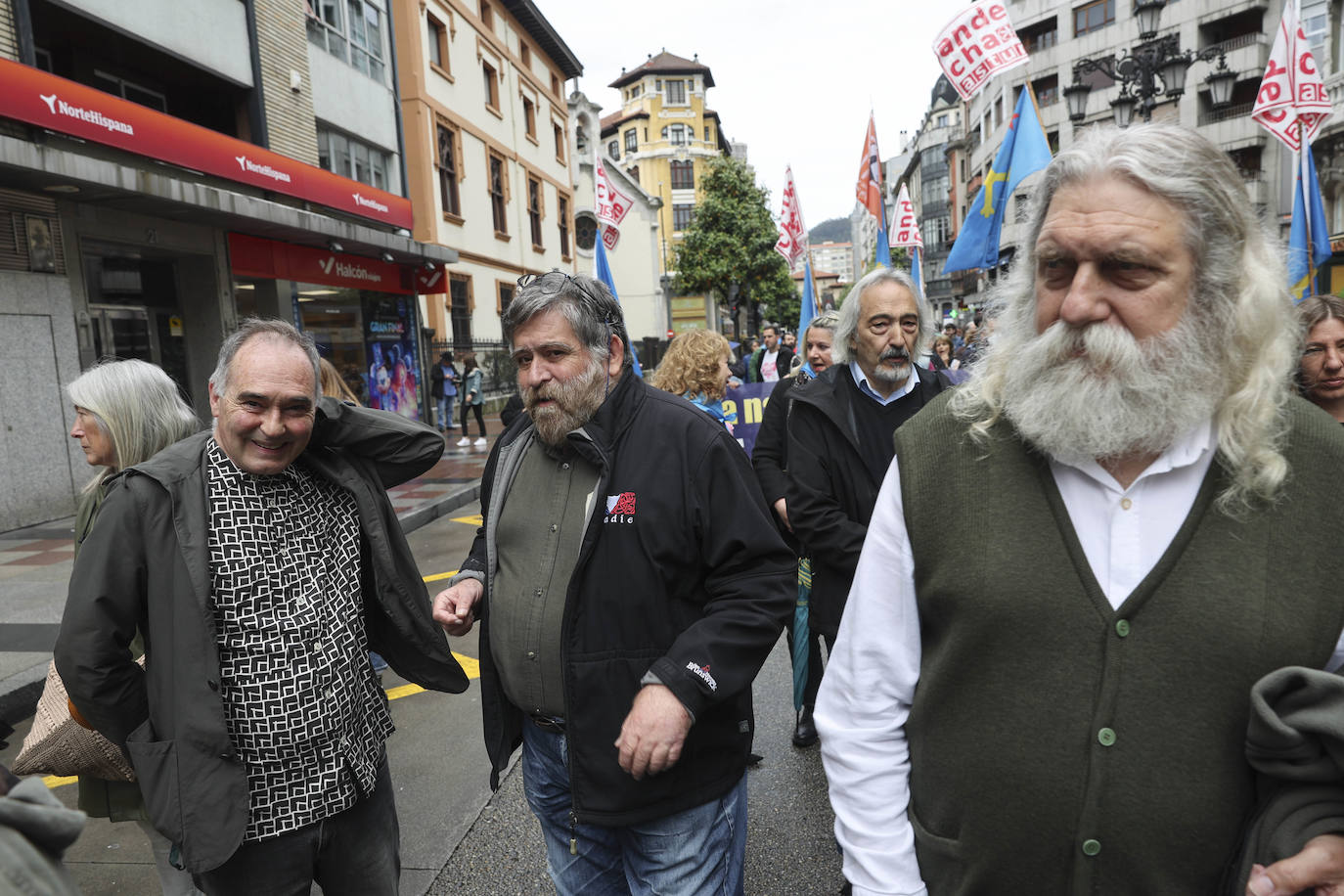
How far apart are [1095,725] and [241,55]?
50.0 ft

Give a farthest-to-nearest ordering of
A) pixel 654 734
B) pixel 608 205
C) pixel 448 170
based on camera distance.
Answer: pixel 448 170
pixel 608 205
pixel 654 734

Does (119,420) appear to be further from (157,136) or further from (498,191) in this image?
(498,191)

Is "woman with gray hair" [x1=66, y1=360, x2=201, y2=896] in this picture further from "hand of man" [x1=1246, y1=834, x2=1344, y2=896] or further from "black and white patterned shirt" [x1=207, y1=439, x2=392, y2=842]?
"hand of man" [x1=1246, y1=834, x2=1344, y2=896]

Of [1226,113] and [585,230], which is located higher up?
[1226,113]

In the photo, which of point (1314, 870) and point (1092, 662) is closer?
point (1314, 870)

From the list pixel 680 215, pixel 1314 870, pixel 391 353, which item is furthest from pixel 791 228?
pixel 680 215

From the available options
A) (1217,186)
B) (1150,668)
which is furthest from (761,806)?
(1217,186)

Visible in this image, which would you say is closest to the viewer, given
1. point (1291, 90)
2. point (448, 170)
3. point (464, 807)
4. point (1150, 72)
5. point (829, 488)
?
point (829, 488)

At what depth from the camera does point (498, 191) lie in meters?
24.7

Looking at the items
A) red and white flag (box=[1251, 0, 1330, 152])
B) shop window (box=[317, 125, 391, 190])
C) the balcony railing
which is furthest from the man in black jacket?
the balcony railing

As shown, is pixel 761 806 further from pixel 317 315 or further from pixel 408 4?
pixel 408 4

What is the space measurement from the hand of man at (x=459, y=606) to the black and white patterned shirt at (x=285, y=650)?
270mm

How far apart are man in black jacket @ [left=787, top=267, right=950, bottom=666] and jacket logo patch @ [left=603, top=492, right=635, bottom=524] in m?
1.33

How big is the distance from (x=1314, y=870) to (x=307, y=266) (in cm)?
1515
